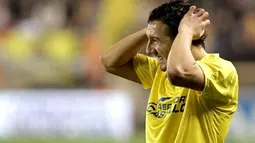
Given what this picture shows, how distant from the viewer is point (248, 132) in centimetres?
1481

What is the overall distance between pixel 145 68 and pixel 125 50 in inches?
6.9

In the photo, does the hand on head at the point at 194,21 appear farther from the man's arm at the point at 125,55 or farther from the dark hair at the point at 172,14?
the man's arm at the point at 125,55

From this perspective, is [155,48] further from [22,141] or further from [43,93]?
[43,93]

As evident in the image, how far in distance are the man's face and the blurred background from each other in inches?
360

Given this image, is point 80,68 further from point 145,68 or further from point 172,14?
point 172,14

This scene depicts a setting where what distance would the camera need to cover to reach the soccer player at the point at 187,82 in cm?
448

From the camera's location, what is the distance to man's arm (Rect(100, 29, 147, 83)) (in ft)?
17.2

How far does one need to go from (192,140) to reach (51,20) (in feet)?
44.7

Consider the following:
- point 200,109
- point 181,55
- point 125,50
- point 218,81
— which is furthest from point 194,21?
point 125,50

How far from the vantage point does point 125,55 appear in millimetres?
5316

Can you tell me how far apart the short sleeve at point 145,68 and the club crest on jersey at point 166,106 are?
373mm

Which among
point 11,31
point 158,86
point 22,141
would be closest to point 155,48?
point 158,86

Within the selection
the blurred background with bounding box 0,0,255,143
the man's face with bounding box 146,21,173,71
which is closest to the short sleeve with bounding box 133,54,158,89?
the man's face with bounding box 146,21,173,71

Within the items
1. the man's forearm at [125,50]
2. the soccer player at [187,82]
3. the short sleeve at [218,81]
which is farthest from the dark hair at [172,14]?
the man's forearm at [125,50]
